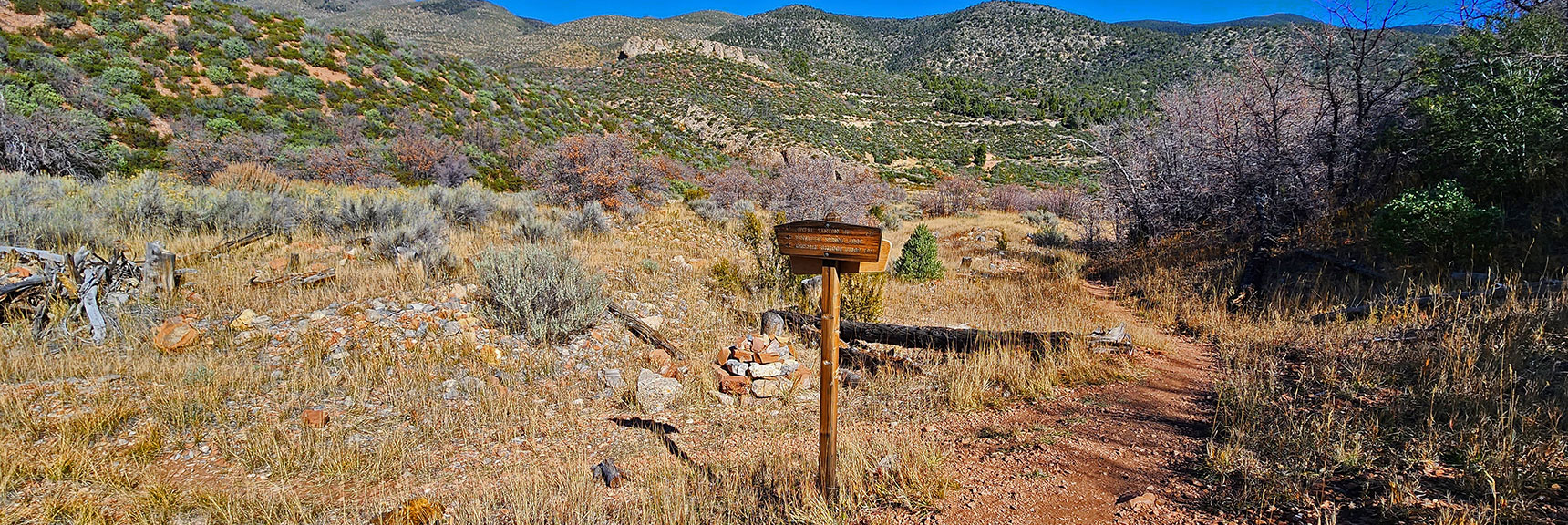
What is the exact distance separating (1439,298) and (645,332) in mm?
6883

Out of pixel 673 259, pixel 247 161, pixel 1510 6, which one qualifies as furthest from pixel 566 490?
pixel 247 161

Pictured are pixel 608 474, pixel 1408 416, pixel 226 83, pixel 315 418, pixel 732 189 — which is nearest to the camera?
pixel 1408 416

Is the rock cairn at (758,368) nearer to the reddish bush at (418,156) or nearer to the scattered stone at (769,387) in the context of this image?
the scattered stone at (769,387)

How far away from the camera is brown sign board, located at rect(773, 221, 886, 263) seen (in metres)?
2.66

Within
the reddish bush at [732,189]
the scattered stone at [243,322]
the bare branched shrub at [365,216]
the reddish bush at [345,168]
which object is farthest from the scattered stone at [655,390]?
the reddish bush at [345,168]

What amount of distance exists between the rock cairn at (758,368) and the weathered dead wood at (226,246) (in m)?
6.31

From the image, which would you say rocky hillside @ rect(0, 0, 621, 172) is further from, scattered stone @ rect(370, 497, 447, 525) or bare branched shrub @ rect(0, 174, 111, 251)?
scattered stone @ rect(370, 497, 447, 525)

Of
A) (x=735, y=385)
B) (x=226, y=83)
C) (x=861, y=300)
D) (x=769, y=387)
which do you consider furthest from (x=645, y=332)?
(x=226, y=83)

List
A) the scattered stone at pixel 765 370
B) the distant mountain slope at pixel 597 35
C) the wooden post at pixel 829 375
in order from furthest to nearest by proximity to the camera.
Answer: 1. the distant mountain slope at pixel 597 35
2. the scattered stone at pixel 765 370
3. the wooden post at pixel 829 375

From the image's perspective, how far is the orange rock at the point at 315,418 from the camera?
3.98 meters

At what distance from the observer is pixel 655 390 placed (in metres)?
4.86

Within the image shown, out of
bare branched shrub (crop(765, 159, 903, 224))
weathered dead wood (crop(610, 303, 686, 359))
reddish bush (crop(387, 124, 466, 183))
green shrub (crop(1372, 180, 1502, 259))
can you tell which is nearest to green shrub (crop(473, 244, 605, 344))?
weathered dead wood (crop(610, 303, 686, 359))

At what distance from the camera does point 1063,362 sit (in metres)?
5.27

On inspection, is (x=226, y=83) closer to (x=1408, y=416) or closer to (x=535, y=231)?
(x=535, y=231)
